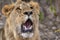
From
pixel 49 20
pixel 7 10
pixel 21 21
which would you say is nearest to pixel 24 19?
pixel 21 21

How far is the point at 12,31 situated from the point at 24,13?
524 millimetres

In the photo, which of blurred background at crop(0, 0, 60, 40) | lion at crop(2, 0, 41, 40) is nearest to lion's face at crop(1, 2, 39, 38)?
lion at crop(2, 0, 41, 40)

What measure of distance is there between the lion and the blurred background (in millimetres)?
1448

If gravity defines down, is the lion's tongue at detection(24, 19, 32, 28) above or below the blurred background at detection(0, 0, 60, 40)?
above

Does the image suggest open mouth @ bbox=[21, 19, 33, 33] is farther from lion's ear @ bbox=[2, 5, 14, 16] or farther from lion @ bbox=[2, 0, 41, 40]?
lion's ear @ bbox=[2, 5, 14, 16]

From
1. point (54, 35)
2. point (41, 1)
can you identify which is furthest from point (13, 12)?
point (41, 1)

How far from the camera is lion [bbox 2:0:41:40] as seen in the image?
3946 millimetres

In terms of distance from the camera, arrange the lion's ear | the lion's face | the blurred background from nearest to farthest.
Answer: the lion's face, the lion's ear, the blurred background

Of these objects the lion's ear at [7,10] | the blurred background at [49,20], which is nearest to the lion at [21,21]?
the lion's ear at [7,10]

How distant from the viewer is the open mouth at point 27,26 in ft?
13.1

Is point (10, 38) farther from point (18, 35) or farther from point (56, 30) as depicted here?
point (56, 30)

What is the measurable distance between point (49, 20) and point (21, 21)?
2948mm

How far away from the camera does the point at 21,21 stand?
3984 millimetres

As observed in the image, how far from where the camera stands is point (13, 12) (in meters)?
4.23
